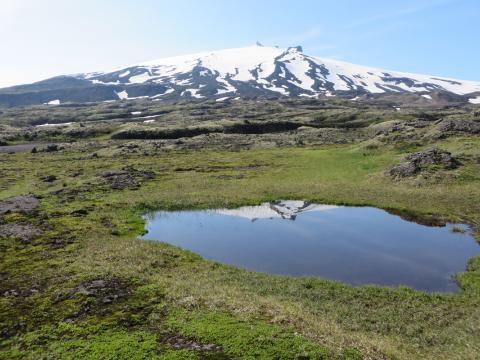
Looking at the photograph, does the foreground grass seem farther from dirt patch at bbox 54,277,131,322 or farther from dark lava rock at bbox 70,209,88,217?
dark lava rock at bbox 70,209,88,217

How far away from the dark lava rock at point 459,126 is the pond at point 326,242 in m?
50.5

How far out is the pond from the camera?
3322cm

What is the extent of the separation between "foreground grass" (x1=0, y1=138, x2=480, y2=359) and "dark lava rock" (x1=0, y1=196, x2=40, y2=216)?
1564 millimetres

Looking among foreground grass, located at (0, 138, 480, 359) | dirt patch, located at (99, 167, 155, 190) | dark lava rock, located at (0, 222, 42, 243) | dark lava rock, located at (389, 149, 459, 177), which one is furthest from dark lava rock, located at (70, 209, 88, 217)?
dark lava rock, located at (389, 149, 459, 177)

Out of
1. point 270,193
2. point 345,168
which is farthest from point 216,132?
point 270,193

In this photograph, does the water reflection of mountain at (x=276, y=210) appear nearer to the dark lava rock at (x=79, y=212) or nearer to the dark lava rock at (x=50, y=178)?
the dark lava rock at (x=79, y=212)

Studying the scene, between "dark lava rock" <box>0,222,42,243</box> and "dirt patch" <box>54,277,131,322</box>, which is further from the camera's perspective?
"dark lava rock" <box>0,222,42,243</box>

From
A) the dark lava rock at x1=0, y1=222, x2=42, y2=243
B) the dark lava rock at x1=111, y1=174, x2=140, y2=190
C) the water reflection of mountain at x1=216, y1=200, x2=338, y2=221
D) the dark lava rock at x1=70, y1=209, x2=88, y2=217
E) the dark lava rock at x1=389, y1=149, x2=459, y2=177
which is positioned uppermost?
the dark lava rock at x1=0, y1=222, x2=42, y2=243

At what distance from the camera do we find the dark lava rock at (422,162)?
207 feet

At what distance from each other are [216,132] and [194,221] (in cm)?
10349

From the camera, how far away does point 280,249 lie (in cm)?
3931

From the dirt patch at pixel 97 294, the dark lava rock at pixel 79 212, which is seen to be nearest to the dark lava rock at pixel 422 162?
the dark lava rock at pixel 79 212

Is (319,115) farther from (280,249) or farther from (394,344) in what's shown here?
(394,344)

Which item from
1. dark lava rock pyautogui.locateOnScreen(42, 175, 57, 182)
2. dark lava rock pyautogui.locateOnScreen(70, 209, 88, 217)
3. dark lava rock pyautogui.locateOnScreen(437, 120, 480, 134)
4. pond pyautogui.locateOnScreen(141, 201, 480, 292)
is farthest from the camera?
dark lava rock pyautogui.locateOnScreen(437, 120, 480, 134)
